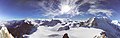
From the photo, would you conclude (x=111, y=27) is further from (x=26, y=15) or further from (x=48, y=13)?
(x=26, y=15)

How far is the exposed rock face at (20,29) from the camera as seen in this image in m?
4.98

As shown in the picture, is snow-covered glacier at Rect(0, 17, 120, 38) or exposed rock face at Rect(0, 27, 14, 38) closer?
exposed rock face at Rect(0, 27, 14, 38)

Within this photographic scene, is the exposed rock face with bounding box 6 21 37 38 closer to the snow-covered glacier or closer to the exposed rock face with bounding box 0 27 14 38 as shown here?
the snow-covered glacier

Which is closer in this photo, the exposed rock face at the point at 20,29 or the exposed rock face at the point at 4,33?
the exposed rock face at the point at 4,33

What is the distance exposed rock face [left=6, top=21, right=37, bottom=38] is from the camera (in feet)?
16.3

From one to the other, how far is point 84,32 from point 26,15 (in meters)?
0.95

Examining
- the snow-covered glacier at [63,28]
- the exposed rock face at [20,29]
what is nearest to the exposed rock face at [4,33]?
the snow-covered glacier at [63,28]

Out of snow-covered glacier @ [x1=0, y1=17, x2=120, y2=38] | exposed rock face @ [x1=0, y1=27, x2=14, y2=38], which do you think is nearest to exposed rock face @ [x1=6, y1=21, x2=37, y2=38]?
snow-covered glacier @ [x1=0, y1=17, x2=120, y2=38]

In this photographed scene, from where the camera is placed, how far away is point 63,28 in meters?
4.95

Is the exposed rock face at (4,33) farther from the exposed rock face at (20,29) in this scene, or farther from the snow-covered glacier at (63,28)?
the exposed rock face at (20,29)

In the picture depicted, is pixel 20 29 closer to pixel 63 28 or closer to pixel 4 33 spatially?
pixel 4 33

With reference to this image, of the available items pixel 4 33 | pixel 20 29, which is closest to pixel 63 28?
pixel 20 29

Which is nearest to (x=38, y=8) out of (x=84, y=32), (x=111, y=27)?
(x=84, y=32)

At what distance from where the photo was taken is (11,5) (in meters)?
5.17
